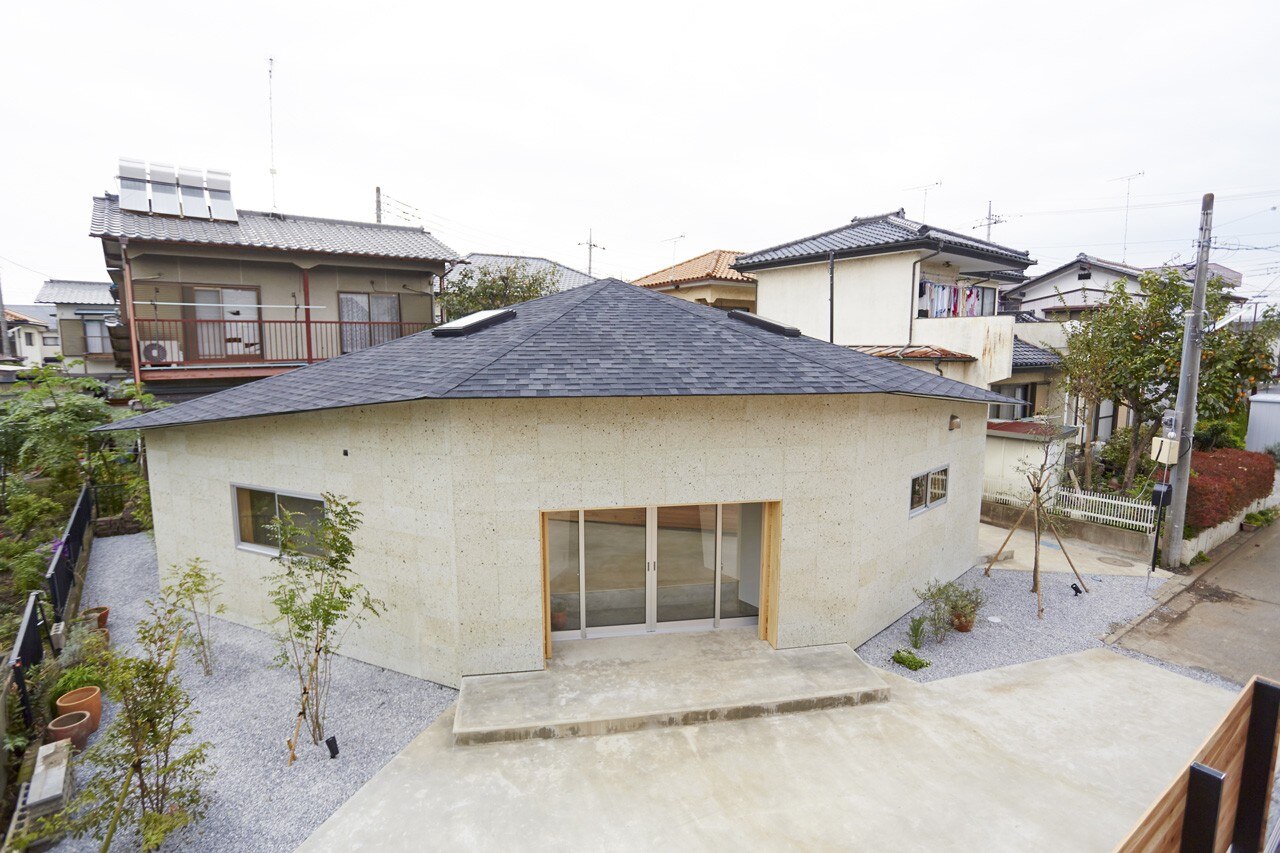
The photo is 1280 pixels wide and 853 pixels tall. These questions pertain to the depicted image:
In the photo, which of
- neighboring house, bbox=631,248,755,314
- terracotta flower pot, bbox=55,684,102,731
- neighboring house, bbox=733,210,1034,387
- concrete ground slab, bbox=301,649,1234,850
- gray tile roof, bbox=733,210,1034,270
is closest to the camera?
concrete ground slab, bbox=301,649,1234,850

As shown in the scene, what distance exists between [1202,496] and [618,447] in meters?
13.0

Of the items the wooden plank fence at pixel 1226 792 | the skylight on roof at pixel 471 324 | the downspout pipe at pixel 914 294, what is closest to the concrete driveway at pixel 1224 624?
the wooden plank fence at pixel 1226 792

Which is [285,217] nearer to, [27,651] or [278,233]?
[278,233]

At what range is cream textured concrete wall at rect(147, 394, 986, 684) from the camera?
23.8 feet

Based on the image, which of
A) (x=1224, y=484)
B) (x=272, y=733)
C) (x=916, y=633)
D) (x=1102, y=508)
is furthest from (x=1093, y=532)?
(x=272, y=733)

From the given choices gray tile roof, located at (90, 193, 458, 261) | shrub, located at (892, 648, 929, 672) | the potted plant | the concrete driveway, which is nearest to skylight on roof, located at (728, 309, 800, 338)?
the potted plant

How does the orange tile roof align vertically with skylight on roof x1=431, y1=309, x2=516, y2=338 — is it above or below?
above

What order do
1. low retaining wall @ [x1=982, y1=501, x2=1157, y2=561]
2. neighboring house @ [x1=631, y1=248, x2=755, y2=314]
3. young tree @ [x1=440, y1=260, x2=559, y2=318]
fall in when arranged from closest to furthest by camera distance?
low retaining wall @ [x1=982, y1=501, x2=1157, y2=561]
young tree @ [x1=440, y1=260, x2=559, y2=318]
neighboring house @ [x1=631, y1=248, x2=755, y2=314]

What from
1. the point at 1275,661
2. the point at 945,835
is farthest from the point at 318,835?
the point at 1275,661

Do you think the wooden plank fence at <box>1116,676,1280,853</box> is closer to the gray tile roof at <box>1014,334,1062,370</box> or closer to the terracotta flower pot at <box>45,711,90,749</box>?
the terracotta flower pot at <box>45,711,90,749</box>

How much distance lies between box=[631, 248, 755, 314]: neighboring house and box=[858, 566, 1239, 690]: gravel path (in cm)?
1460

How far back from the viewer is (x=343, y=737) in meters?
6.62

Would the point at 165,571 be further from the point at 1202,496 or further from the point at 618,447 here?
the point at 1202,496

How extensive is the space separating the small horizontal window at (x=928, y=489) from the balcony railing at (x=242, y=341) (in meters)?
14.2
